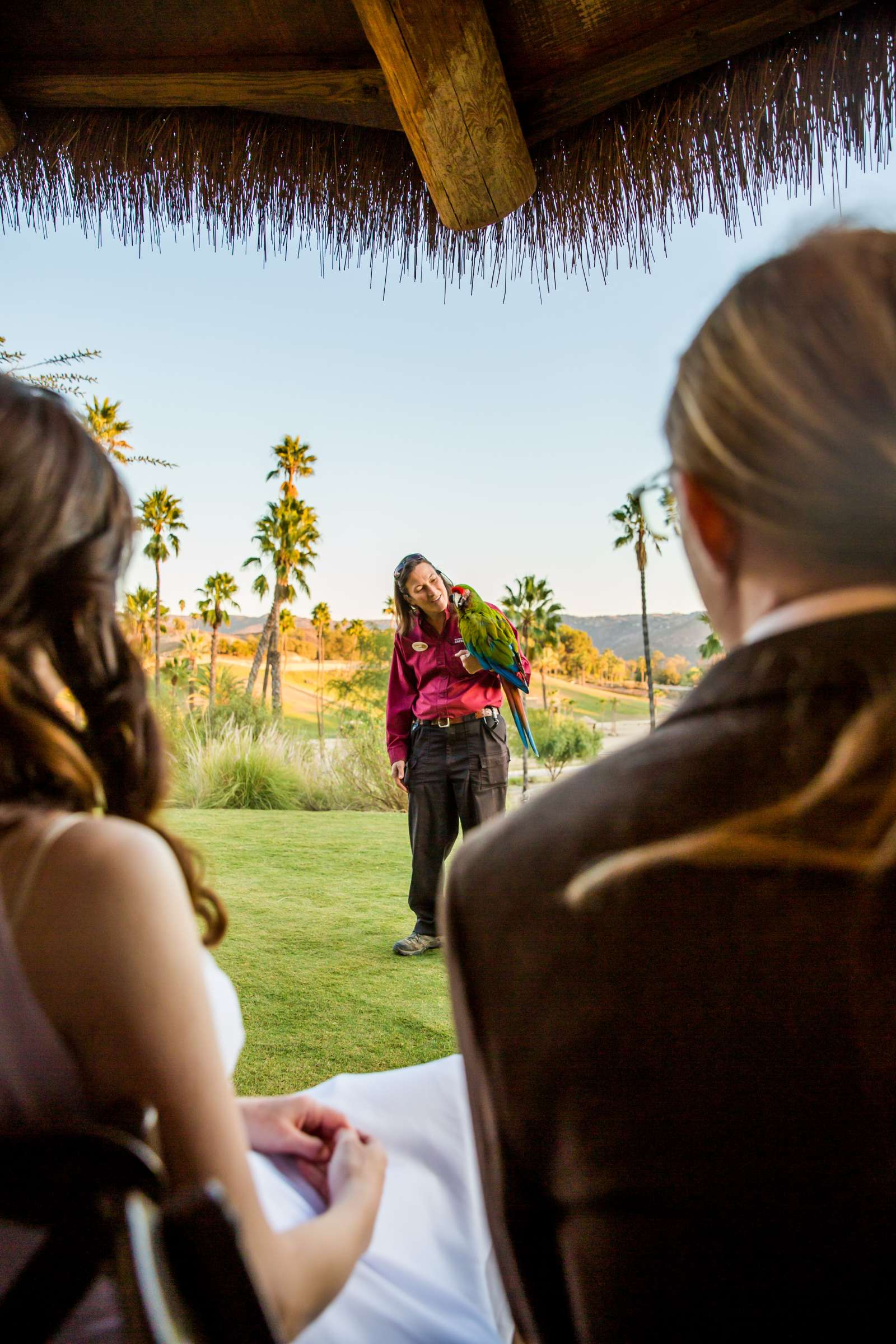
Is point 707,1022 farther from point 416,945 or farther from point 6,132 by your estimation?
point 416,945

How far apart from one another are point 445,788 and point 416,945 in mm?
784

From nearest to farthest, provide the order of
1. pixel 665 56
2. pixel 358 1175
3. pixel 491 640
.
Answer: pixel 358 1175
pixel 665 56
pixel 491 640

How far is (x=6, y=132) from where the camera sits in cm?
197

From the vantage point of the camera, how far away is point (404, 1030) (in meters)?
3.11

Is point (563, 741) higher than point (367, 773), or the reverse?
point (367, 773)

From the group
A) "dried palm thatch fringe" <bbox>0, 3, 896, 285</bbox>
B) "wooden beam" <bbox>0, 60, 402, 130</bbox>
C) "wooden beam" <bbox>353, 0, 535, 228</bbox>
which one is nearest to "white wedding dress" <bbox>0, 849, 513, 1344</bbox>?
"wooden beam" <bbox>353, 0, 535, 228</bbox>

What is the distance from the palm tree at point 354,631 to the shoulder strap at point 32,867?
29.7 m

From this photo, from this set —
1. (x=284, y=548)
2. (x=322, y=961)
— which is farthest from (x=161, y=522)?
(x=322, y=961)

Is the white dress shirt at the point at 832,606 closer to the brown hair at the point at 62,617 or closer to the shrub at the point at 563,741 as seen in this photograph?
the brown hair at the point at 62,617

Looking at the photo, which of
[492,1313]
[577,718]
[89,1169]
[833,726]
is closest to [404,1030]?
[492,1313]

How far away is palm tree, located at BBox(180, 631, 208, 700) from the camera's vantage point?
32.0 meters

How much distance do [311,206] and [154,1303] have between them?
7.76 ft

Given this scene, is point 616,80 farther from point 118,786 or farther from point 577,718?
point 577,718

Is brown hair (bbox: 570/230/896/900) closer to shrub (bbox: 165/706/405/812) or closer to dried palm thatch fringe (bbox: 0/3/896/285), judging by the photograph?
dried palm thatch fringe (bbox: 0/3/896/285)
